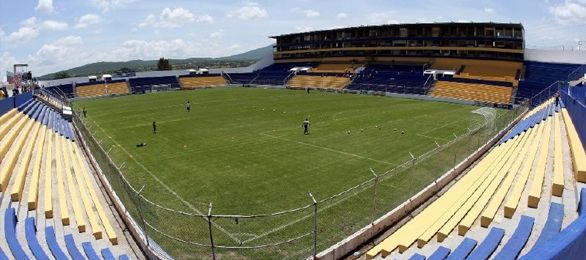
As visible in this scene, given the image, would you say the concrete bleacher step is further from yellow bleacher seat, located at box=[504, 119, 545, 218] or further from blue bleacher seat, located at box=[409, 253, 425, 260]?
blue bleacher seat, located at box=[409, 253, 425, 260]

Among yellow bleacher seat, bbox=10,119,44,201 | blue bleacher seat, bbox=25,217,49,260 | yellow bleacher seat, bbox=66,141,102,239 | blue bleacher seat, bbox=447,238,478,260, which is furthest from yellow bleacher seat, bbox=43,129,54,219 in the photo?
blue bleacher seat, bbox=447,238,478,260

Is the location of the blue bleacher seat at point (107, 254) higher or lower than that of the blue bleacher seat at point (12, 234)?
lower

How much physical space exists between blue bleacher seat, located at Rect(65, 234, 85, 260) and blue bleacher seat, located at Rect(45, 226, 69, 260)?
0.28 meters

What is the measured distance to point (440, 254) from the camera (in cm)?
995

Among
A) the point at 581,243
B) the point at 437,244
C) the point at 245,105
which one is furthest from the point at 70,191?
the point at 245,105

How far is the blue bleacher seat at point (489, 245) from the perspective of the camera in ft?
30.0

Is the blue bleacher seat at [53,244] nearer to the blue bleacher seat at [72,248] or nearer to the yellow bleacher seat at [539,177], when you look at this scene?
the blue bleacher seat at [72,248]

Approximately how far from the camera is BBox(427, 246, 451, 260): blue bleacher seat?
9.82 meters

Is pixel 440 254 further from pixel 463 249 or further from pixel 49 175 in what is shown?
pixel 49 175

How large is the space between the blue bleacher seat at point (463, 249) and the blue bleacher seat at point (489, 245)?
8.1 inches

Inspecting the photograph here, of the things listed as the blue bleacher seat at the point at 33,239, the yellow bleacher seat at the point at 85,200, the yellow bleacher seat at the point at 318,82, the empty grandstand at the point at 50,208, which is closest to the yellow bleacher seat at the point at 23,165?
the empty grandstand at the point at 50,208

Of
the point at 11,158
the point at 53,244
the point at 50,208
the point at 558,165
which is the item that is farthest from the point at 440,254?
the point at 11,158

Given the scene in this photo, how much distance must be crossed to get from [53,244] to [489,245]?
36.8 ft

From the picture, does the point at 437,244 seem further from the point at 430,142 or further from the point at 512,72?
the point at 512,72
